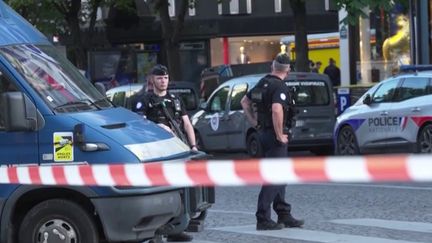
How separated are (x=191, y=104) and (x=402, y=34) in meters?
8.91

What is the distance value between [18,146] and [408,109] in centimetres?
1014

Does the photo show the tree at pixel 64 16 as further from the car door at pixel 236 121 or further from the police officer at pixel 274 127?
the police officer at pixel 274 127

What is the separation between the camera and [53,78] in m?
7.46

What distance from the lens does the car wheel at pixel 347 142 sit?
17.4m

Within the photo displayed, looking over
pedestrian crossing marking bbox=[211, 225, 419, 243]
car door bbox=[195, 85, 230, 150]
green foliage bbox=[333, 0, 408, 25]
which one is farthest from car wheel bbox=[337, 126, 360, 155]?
pedestrian crossing marking bbox=[211, 225, 419, 243]

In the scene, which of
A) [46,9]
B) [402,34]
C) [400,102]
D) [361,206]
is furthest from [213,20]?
[361,206]

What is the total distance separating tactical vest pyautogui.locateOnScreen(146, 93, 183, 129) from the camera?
9.60 metres

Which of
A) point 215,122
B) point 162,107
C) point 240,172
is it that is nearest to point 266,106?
point 162,107

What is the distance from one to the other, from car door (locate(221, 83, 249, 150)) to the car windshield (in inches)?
45.8

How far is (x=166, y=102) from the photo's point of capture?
9688 mm

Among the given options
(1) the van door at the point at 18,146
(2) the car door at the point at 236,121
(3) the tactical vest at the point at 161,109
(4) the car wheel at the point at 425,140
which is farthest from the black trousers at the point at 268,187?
(2) the car door at the point at 236,121

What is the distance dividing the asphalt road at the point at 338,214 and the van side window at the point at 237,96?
15.6ft

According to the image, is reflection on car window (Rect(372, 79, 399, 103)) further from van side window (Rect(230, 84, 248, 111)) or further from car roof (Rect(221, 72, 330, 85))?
van side window (Rect(230, 84, 248, 111))

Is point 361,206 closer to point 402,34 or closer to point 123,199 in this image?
point 123,199
